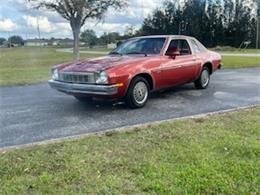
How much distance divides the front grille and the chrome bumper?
2.9 inches

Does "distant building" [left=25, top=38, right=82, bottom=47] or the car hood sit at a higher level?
"distant building" [left=25, top=38, right=82, bottom=47]

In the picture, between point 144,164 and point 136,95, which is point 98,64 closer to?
point 136,95

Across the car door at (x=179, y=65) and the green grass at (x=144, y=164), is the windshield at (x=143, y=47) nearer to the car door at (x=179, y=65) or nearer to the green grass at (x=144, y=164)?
the car door at (x=179, y=65)

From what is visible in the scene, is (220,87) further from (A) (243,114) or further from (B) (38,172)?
(B) (38,172)

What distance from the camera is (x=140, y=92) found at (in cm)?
674

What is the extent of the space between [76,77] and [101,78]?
1.85 ft

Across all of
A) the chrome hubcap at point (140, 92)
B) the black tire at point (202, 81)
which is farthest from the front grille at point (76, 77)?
the black tire at point (202, 81)

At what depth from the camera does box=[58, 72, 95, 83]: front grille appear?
6281 millimetres

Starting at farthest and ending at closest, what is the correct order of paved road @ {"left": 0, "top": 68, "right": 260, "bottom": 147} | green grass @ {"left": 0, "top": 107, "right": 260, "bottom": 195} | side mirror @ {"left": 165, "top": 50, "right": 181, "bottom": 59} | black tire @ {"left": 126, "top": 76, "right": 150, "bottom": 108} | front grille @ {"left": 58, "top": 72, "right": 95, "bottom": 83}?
side mirror @ {"left": 165, "top": 50, "right": 181, "bottom": 59} < black tire @ {"left": 126, "top": 76, "right": 150, "bottom": 108} < front grille @ {"left": 58, "top": 72, "right": 95, "bottom": 83} < paved road @ {"left": 0, "top": 68, "right": 260, "bottom": 147} < green grass @ {"left": 0, "top": 107, "right": 260, "bottom": 195}

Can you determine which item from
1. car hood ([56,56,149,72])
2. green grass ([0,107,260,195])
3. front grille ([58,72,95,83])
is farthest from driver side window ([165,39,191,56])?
green grass ([0,107,260,195])

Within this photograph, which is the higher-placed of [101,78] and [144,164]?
[101,78]

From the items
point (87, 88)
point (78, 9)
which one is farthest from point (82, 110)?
point (78, 9)

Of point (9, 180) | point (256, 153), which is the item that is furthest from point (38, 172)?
point (256, 153)

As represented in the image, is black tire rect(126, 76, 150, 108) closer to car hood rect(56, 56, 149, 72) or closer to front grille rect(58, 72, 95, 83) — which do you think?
car hood rect(56, 56, 149, 72)
